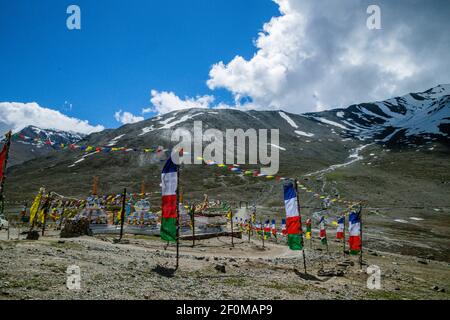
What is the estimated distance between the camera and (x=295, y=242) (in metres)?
21.5

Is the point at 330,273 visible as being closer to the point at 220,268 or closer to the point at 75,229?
the point at 220,268

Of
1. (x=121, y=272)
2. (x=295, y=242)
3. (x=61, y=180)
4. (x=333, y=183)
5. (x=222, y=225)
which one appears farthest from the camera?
(x=61, y=180)

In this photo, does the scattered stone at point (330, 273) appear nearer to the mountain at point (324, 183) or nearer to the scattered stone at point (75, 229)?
the scattered stone at point (75, 229)

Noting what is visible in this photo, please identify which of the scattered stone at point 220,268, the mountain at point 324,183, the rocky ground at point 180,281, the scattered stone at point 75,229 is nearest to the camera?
the rocky ground at point 180,281

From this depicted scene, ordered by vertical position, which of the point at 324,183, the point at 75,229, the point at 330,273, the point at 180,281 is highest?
the point at 324,183

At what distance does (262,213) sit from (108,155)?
114 meters

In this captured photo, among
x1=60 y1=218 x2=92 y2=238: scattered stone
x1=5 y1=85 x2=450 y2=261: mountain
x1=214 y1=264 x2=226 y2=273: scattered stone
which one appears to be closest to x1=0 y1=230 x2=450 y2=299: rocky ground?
x1=214 y1=264 x2=226 y2=273: scattered stone

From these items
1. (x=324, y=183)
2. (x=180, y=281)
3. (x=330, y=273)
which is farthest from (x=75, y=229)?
(x=324, y=183)

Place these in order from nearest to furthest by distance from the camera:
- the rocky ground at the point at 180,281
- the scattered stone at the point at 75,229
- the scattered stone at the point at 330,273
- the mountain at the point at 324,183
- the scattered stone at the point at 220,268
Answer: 1. the rocky ground at the point at 180,281
2. the scattered stone at the point at 220,268
3. the scattered stone at the point at 330,273
4. the scattered stone at the point at 75,229
5. the mountain at the point at 324,183

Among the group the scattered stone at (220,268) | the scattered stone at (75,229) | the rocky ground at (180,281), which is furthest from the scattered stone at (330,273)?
the scattered stone at (75,229)

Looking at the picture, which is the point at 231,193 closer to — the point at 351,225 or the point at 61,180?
the point at 61,180

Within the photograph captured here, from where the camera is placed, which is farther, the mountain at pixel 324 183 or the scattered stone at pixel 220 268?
the mountain at pixel 324 183

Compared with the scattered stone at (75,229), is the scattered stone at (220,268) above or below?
below
